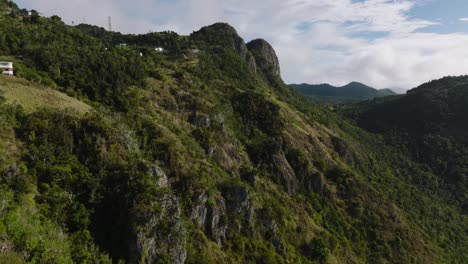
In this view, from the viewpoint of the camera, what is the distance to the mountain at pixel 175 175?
4975cm

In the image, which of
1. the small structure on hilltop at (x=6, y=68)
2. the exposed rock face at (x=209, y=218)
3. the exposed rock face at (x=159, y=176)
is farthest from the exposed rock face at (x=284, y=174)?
the small structure on hilltop at (x=6, y=68)

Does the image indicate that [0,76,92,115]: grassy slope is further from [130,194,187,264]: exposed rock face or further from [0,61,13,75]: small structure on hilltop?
[130,194,187,264]: exposed rock face

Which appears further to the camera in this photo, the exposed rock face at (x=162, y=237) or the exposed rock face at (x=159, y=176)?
the exposed rock face at (x=159, y=176)

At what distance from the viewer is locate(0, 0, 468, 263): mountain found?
4975 cm

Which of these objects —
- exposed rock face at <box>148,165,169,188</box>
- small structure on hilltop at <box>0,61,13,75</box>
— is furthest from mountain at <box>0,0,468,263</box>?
small structure on hilltop at <box>0,61,13,75</box>

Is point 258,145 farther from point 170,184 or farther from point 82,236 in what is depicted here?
point 82,236


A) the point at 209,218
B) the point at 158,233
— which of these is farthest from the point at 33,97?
the point at 209,218

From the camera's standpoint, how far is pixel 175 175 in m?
67.8

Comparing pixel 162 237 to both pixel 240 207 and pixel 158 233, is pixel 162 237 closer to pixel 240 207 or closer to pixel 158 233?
pixel 158 233

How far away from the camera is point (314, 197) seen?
105062 millimetres

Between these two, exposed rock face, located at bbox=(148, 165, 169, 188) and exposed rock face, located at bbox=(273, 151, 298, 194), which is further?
exposed rock face, located at bbox=(273, 151, 298, 194)

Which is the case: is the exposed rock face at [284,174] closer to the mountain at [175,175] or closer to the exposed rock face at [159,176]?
the mountain at [175,175]

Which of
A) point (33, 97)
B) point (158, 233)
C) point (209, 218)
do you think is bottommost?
point (209, 218)

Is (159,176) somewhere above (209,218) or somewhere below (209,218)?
above
